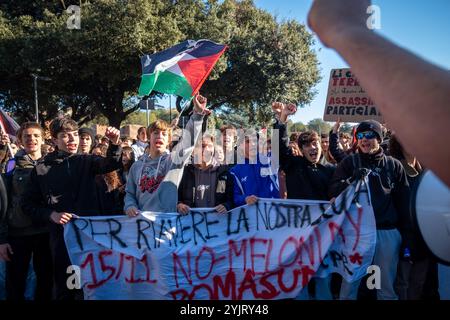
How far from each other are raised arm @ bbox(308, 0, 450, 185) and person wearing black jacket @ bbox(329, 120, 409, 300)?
10.3 ft

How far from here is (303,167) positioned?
4.24 meters

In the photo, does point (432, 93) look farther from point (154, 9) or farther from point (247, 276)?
point (154, 9)

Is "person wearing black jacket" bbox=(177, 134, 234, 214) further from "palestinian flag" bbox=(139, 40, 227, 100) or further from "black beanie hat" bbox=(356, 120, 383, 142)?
"black beanie hat" bbox=(356, 120, 383, 142)

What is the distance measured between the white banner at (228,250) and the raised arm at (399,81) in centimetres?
316

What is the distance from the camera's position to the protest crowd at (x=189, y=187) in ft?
12.1

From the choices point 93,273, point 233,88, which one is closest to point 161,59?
point 93,273

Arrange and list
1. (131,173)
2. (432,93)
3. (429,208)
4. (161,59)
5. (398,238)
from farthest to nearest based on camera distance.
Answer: (161,59) → (131,173) → (398,238) → (429,208) → (432,93)

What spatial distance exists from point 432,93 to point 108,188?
3.90 meters

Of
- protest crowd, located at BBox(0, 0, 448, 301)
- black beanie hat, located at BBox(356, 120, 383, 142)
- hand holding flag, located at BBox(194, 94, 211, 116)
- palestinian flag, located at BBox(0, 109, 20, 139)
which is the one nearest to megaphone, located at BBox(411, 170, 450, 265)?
protest crowd, located at BBox(0, 0, 448, 301)

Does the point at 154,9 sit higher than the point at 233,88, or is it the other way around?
the point at 154,9

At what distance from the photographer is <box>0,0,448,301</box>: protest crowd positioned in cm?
370

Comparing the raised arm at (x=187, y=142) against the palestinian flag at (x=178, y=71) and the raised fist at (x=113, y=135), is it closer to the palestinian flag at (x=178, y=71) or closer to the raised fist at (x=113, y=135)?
the raised fist at (x=113, y=135)

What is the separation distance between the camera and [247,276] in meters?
3.72

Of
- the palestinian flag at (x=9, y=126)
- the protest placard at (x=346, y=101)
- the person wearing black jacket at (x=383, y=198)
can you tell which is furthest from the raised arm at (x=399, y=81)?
the protest placard at (x=346, y=101)
